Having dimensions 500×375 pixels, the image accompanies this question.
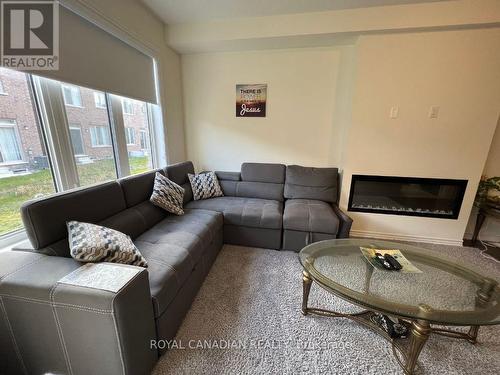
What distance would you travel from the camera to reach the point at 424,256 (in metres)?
1.63

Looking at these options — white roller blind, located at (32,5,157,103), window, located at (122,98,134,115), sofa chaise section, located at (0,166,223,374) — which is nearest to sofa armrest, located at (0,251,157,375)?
sofa chaise section, located at (0,166,223,374)

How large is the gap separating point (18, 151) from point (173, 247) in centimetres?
120

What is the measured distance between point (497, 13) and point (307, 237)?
9.30 feet

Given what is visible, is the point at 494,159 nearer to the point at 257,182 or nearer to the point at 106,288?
the point at 257,182

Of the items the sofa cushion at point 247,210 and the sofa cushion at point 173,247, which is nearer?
the sofa cushion at point 173,247

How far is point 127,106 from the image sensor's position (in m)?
2.33

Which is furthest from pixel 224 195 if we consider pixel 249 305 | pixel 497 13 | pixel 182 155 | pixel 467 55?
pixel 497 13

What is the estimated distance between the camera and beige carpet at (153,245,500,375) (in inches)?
47.9

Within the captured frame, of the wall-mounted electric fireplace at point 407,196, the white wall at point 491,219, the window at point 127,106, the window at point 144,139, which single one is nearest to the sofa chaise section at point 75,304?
the window at point 127,106

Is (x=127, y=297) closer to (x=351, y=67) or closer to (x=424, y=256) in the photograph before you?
(x=424, y=256)

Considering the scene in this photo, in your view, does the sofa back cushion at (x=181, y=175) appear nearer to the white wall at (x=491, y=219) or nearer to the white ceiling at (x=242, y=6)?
the white ceiling at (x=242, y=6)

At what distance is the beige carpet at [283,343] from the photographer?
1.22 m

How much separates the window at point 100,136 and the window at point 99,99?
20cm

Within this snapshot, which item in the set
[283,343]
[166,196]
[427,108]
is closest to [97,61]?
[166,196]
